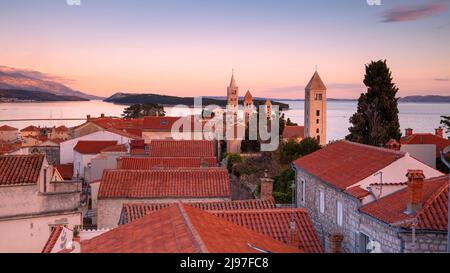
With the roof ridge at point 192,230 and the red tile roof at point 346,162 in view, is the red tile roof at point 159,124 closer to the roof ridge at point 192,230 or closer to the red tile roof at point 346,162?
the red tile roof at point 346,162

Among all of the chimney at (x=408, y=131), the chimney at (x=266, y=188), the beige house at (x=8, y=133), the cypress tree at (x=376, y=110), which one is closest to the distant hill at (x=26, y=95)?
the chimney at (x=266, y=188)

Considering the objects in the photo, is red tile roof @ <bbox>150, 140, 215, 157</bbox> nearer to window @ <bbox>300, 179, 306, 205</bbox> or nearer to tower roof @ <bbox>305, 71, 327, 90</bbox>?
window @ <bbox>300, 179, 306, 205</bbox>

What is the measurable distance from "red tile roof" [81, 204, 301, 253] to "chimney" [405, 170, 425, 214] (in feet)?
10.8

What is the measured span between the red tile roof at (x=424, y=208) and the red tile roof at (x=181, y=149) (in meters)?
17.2

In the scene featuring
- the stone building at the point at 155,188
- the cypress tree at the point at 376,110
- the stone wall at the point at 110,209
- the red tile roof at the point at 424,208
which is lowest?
the stone wall at the point at 110,209

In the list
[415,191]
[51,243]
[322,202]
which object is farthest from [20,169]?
[415,191]

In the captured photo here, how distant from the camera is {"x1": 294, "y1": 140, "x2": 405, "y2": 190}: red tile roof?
1141 centimetres

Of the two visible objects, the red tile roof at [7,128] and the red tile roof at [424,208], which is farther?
the red tile roof at [7,128]

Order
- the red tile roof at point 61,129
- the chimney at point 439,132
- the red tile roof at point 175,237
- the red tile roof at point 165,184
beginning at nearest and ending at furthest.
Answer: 1. the red tile roof at point 175,237
2. the red tile roof at point 165,184
3. the chimney at point 439,132
4. the red tile roof at point 61,129

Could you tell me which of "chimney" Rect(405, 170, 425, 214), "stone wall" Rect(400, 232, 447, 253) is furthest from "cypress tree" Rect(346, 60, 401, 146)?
"stone wall" Rect(400, 232, 447, 253)

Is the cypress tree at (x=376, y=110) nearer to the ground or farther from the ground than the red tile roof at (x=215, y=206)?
farther from the ground

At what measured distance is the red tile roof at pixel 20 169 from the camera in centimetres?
1211
